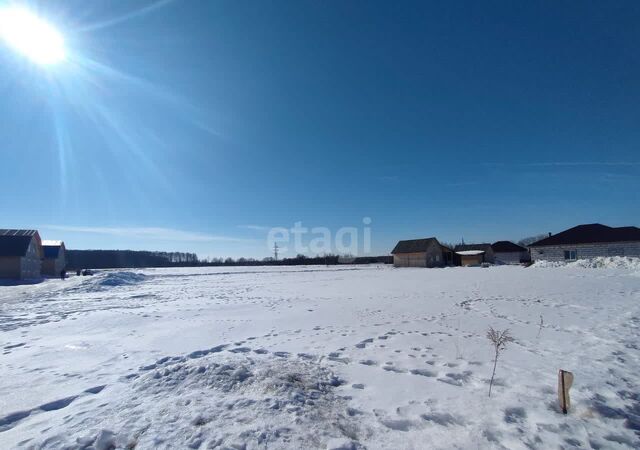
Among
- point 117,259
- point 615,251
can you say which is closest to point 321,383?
point 615,251

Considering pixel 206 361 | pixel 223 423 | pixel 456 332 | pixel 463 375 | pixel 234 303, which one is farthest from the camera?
pixel 234 303

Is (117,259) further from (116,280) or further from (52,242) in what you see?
(116,280)

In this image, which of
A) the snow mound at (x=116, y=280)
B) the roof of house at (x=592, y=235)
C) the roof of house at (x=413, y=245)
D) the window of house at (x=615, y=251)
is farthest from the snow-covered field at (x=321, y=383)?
the roof of house at (x=413, y=245)

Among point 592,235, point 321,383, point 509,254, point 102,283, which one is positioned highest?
point 592,235

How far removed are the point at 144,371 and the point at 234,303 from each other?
7554 mm

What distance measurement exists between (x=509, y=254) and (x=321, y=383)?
6998 cm

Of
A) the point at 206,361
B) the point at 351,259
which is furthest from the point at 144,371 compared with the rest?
the point at 351,259

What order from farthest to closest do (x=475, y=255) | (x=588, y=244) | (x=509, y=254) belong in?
(x=509, y=254), (x=475, y=255), (x=588, y=244)

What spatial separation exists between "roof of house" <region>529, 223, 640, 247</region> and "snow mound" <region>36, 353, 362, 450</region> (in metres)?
44.6

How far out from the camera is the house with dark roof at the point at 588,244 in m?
34.1

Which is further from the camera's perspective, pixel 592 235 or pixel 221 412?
pixel 592 235

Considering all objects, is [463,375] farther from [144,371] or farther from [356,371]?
[144,371]

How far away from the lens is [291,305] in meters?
11.6

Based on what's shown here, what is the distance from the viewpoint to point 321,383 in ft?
14.6
